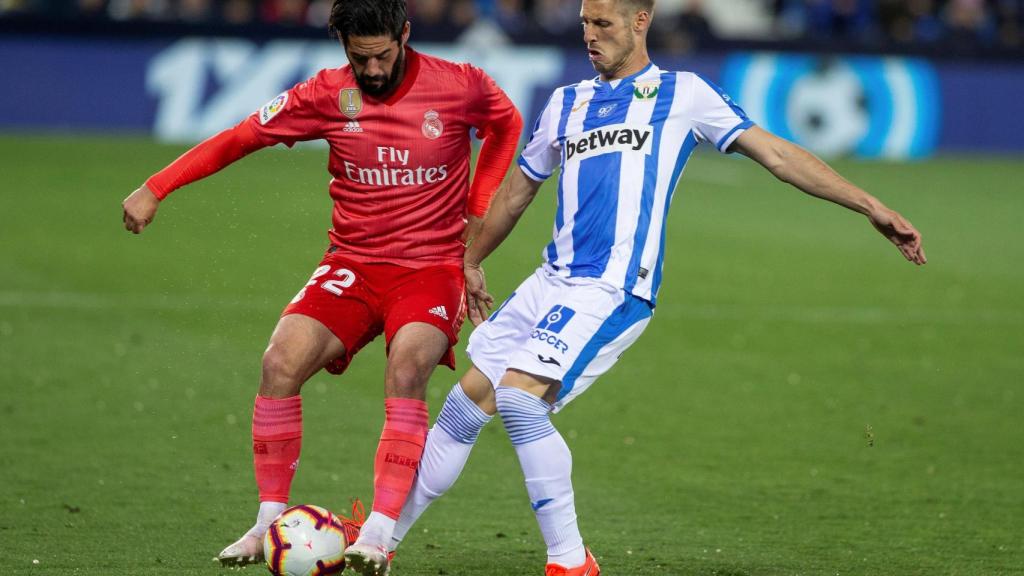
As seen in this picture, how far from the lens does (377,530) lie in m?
5.00

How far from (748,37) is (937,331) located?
461 inches

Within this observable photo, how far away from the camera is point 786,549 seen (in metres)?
5.59

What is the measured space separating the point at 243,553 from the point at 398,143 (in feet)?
5.06

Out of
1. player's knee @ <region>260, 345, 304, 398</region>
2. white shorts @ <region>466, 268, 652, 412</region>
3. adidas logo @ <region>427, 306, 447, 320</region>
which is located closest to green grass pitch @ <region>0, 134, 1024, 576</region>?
player's knee @ <region>260, 345, 304, 398</region>

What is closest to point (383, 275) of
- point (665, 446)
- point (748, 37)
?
point (665, 446)

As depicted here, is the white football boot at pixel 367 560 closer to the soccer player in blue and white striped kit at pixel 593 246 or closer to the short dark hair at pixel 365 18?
the soccer player in blue and white striped kit at pixel 593 246

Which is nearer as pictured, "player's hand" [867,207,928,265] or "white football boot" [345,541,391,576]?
"player's hand" [867,207,928,265]

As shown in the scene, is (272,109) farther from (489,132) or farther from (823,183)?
(823,183)

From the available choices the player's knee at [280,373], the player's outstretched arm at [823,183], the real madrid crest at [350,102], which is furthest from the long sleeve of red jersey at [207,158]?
the player's outstretched arm at [823,183]

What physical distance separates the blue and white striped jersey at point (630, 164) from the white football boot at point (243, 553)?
4.54 ft

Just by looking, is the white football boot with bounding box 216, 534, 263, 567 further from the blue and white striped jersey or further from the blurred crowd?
the blurred crowd

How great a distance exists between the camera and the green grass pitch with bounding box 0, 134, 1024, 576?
5.63 metres

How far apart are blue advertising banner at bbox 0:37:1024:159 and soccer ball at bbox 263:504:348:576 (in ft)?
51.4

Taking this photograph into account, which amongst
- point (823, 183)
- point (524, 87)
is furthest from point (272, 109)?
point (524, 87)
